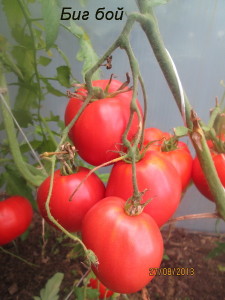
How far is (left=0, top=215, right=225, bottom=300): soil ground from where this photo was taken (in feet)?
2.83

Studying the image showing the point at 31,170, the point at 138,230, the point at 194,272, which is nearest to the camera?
the point at 138,230

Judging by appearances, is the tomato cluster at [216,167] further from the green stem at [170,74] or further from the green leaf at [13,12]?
the green leaf at [13,12]

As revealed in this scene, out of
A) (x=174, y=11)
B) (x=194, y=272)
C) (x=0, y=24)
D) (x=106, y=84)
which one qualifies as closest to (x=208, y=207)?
(x=194, y=272)

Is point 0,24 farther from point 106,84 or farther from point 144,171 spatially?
point 144,171

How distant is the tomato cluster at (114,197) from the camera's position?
346mm

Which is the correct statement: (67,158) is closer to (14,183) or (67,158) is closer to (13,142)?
(13,142)

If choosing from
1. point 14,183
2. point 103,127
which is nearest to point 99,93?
point 103,127

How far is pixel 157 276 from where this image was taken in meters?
0.92

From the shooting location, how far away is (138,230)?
0.35m

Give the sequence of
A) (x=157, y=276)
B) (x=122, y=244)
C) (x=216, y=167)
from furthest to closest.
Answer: (x=157, y=276) < (x=216, y=167) < (x=122, y=244)

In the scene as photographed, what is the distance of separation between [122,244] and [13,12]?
1.85 ft

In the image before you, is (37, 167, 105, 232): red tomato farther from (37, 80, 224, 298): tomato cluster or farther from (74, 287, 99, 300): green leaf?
(74, 287, 99, 300): green leaf

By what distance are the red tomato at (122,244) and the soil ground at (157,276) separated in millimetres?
461

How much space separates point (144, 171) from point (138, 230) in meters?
0.08
